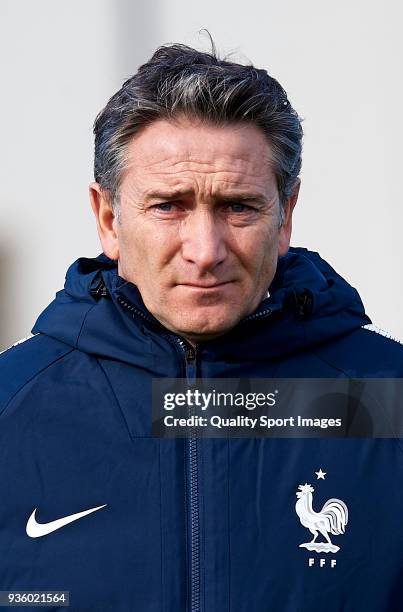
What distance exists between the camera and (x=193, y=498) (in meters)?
2.18

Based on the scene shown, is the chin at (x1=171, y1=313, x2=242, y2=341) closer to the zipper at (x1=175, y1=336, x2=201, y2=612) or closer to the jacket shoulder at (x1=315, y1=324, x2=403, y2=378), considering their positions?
the zipper at (x1=175, y1=336, x2=201, y2=612)

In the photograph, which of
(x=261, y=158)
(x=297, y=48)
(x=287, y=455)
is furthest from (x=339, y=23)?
(x=287, y=455)

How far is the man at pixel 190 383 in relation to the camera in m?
2.18

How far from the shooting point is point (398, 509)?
7.40 feet

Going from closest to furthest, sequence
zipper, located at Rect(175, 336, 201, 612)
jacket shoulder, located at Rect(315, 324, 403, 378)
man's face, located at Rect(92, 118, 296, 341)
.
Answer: zipper, located at Rect(175, 336, 201, 612)
man's face, located at Rect(92, 118, 296, 341)
jacket shoulder, located at Rect(315, 324, 403, 378)

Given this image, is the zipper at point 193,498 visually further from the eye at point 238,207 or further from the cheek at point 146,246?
the eye at point 238,207

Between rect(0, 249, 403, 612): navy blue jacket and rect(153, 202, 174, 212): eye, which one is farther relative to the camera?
rect(153, 202, 174, 212): eye

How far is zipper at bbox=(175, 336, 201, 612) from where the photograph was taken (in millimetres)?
2133

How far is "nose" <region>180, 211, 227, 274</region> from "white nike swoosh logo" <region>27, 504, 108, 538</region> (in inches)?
19.1

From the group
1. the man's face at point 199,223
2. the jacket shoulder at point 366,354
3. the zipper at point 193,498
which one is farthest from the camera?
the jacket shoulder at point 366,354

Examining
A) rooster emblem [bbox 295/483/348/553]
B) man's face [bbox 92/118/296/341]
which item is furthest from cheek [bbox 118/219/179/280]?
rooster emblem [bbox 295/483/348/553]

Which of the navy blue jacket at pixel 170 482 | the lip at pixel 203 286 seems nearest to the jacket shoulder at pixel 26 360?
the navy blue jacket at pixel 170 482

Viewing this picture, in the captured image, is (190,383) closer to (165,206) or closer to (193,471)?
(193,471)

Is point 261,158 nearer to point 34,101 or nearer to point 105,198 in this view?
point 105,198
